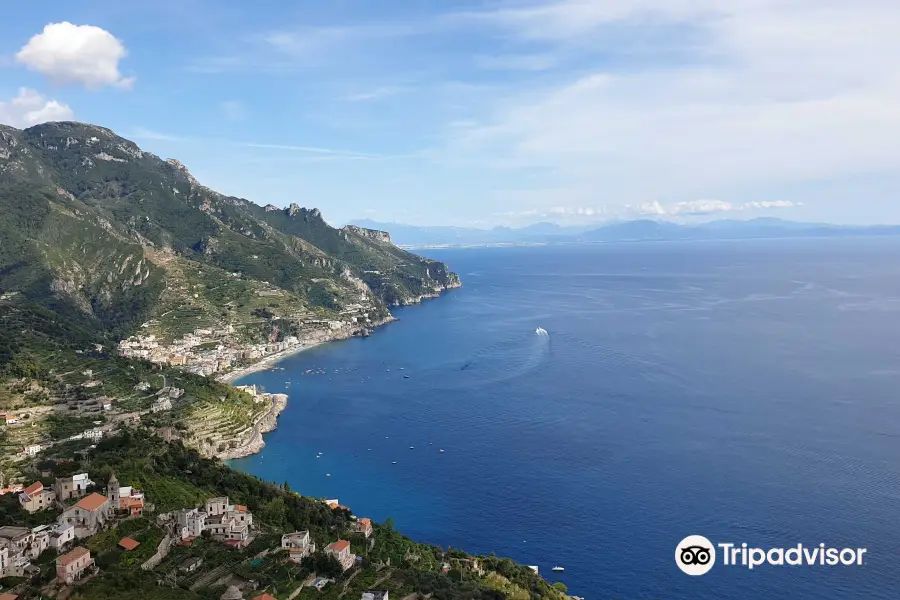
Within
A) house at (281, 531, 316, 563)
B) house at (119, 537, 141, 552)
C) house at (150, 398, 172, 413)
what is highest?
house at (119, 537, 141, 552)

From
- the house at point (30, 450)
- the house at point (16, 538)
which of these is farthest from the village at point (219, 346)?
the house at point (16, 538)

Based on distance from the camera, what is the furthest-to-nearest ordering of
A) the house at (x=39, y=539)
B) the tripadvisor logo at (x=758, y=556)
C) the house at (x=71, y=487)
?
the tripadvisor logo at (x=758, y=556)
the house at (x=71, y=487)
the house at (x=39, y=539)

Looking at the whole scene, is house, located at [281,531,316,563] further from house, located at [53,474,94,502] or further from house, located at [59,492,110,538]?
house, located at [53,474,94,502]

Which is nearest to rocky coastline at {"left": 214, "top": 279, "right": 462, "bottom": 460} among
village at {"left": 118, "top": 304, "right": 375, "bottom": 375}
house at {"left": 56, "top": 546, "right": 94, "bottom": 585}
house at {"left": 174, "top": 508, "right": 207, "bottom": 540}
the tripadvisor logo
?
village at {"left": 118, "top": 304, "right": 375, "bottom": 375}

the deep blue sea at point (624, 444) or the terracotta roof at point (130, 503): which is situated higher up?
the terracotta roof at point (130, 503)

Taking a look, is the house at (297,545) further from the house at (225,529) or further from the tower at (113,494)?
the tower at (113,494)

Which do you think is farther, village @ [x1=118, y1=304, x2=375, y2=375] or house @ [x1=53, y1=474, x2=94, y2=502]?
village @ [x1=118, y1=304, x2=375, y2=375]
